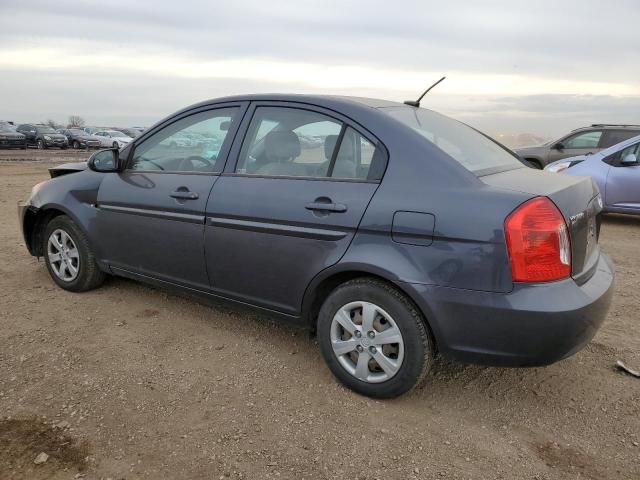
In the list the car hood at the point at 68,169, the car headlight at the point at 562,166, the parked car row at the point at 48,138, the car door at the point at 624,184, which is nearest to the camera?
the car hood at the point at 68,169

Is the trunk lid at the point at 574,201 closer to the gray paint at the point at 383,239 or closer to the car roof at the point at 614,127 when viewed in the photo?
the gray paint at the point at 383,239

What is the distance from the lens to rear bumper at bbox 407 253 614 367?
2.39 metres

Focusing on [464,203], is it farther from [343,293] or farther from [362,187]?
[343,293]

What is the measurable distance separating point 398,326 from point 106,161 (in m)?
2.67

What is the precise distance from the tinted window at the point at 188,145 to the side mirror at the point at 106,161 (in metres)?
0.12

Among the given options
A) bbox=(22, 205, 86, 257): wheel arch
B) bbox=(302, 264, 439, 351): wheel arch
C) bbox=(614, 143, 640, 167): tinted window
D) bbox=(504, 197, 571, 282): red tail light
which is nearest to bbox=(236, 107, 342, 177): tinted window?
bbox=(302, 264, 439, 351): wheel arch

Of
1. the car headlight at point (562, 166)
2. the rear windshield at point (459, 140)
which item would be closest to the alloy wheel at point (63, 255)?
the rear windshield at point (459, 140)

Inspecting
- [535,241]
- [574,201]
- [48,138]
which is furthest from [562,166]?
[48,138]

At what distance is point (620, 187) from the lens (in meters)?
7.81

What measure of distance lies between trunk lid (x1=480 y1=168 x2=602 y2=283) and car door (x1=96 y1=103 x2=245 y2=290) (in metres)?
1.75

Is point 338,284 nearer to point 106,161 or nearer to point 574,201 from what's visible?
point 574,201

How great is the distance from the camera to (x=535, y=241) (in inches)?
93.8

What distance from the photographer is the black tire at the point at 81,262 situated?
4.23 m

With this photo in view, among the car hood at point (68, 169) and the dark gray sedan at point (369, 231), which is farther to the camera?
the car hood at point (68, 169)
